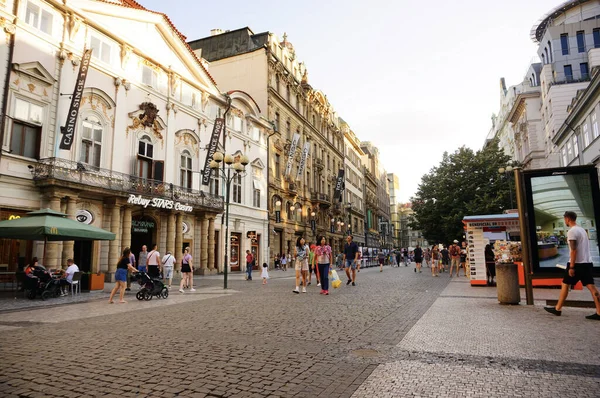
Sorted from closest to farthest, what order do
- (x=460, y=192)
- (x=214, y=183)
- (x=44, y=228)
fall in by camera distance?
1. (x=44, y=228)
2. (x=214, y=183)
3. (x=460, y=192)

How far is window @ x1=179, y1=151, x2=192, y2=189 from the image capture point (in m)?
28.3

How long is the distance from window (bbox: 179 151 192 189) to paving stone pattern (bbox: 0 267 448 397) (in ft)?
63.7

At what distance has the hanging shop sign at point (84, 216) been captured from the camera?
20484mm

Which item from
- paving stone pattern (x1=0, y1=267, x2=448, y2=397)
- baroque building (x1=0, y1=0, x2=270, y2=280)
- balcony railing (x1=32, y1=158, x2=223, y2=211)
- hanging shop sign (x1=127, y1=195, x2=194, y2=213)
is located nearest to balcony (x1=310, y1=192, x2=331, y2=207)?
baroque building (x1=0, y1=0, x2=270, y2=280)

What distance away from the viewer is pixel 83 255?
70.8 feet

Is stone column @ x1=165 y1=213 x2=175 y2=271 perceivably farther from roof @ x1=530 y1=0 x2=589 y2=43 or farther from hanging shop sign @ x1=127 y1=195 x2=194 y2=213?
roof @ x1=530 y1=0 x2=589 y2=43

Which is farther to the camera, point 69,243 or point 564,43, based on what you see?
point 564,43

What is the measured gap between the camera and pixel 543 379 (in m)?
4.12

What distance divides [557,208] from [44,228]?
1477cm

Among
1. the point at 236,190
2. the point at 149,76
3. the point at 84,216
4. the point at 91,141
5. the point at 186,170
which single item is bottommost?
the point at 84,216

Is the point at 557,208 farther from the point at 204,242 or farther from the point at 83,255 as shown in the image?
the point at 204,242

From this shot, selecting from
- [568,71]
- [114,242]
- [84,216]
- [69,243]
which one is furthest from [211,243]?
[568,71]

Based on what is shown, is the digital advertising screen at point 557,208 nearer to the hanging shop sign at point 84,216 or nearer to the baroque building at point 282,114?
the hanging shop sign at point 84,216

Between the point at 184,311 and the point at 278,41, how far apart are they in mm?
39084
